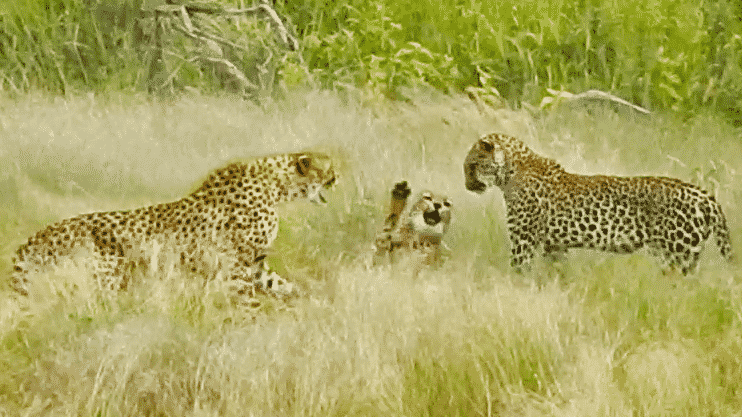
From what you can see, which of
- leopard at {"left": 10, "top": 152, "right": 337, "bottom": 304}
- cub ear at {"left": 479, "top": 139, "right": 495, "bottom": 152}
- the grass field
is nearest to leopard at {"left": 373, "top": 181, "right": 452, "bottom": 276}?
the grass field

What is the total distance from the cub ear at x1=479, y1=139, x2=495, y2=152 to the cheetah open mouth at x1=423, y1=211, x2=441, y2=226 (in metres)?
0.35

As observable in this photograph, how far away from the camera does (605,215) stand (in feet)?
15.9

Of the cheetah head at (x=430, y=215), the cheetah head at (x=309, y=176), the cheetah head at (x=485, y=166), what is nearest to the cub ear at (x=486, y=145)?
the cheetah head at (x=485, y=166)

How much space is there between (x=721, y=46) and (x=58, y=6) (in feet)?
13.4

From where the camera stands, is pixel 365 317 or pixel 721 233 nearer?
pixel 365 317

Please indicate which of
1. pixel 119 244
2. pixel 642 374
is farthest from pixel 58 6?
pixel 642 374

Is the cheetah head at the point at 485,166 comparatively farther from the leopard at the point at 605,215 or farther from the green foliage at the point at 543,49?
the green foliage at the point at 543,49

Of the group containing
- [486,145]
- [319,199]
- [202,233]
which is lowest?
[202,233]

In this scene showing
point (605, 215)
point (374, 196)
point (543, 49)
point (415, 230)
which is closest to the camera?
point (605, 215)

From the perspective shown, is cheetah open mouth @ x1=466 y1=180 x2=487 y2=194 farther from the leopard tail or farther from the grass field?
the leopard tail

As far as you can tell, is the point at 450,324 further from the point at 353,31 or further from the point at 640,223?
the point at 353,31

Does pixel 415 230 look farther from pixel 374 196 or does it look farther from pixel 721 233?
pixel 721 233

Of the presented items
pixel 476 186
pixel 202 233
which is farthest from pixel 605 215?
pixel 202 233

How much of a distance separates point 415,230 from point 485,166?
0.41m
